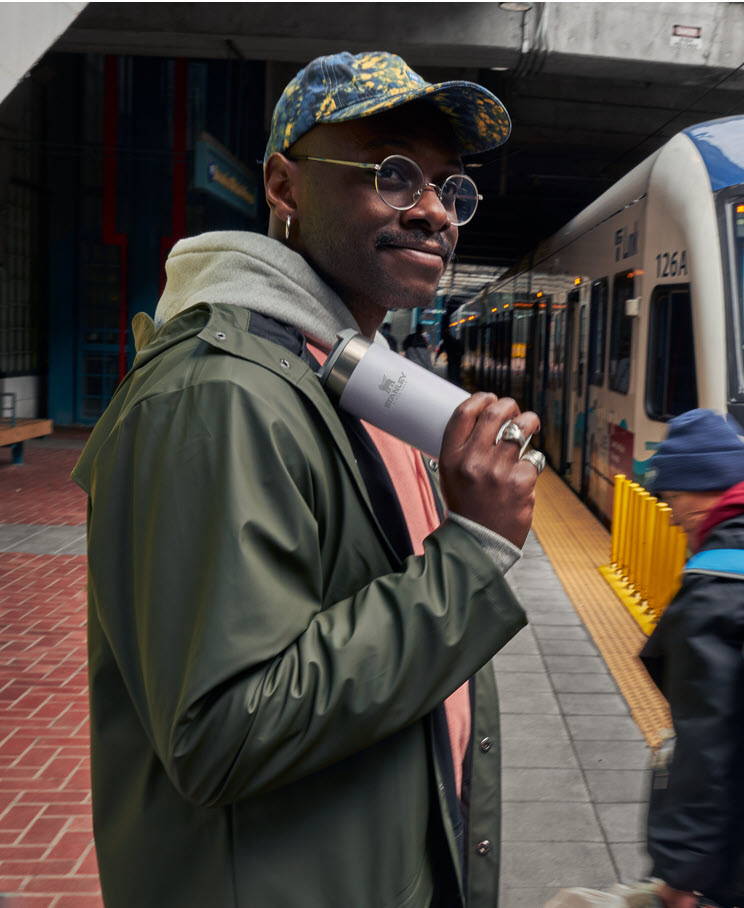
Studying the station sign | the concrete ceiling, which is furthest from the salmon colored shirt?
the concrete ceiling

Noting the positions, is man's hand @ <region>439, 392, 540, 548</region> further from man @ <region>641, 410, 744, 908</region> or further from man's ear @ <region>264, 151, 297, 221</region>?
man @ <region>641, 410, 744, 908</region>

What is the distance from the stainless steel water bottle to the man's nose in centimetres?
27

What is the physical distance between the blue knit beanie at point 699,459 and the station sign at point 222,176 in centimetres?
829

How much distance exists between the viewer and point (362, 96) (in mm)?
1332

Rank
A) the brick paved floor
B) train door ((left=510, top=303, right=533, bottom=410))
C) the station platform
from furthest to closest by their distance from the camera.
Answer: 1. train door ((left=510, top=303, right=533, bottom=410))
2. the station platform
3. the brick paved floor

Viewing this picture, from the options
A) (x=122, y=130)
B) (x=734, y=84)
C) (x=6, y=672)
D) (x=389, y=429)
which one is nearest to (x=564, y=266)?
→ (x=734, y=84)

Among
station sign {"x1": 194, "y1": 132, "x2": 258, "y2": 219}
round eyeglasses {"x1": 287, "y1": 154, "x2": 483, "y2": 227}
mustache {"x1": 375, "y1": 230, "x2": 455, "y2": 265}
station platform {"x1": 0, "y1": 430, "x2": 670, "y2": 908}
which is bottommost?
station platform {"x1": 0, "y1": 430, "x2": 670, "y2": 908}

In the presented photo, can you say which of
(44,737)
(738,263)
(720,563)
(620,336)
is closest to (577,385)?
(620,336)

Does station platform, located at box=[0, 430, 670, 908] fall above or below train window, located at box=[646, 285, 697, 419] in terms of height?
below

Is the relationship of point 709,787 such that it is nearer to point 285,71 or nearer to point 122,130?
point 285,71

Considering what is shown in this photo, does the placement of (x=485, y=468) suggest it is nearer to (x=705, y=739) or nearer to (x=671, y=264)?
(x=705, y=739)

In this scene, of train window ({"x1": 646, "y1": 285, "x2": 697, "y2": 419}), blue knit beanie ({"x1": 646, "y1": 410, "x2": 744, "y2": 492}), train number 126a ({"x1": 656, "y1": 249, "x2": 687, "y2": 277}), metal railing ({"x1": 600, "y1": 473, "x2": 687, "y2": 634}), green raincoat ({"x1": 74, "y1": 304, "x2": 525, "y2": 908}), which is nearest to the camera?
green raincoat ({"x1": 74, "y1": 304, "x2": 525, "y2": 908})

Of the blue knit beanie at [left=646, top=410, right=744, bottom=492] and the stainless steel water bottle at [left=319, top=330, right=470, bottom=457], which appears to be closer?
the stainless steel water bottle at [left=319, top=330, right=470, bottom=457]

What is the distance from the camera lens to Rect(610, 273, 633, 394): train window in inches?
320
